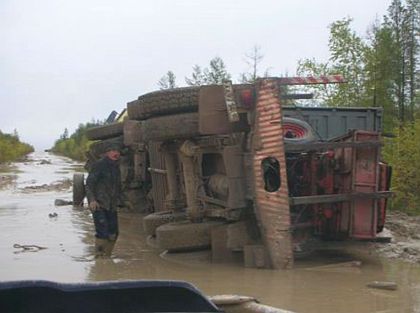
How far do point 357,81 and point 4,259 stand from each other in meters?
13.3

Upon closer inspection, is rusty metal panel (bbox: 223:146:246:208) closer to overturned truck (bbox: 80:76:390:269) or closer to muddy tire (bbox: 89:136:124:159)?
overturned truck (bbox: 80:76:390:269)

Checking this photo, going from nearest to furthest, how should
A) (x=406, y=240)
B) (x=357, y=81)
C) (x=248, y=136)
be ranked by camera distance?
1. (x=248, y=136)
2. (x=406, y=240)
3. (x=357, y=81)

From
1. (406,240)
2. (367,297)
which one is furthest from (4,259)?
(406,240)

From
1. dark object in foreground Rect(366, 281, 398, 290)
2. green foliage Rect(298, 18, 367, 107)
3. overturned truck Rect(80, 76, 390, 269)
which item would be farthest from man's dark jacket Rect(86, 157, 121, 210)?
green foliage Rect(298, 18, 367, 107)

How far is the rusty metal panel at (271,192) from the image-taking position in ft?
21.6

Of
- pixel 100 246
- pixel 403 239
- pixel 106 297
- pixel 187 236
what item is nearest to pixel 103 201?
pixel 100 246

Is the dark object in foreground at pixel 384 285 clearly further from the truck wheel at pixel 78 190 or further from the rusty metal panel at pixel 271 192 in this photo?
the truck wheel at pixel 78 190

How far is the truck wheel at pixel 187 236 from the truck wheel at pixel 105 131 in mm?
4765

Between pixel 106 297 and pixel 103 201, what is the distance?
5229 millimetres

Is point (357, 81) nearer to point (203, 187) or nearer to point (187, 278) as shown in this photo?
point (203, 187)

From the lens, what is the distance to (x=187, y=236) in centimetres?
710

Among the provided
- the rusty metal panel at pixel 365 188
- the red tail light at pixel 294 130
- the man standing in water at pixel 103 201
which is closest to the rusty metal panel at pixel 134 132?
the man standing in water at pixel 103 201

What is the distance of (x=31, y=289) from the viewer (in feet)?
7.27

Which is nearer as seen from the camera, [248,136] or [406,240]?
[248,136]
